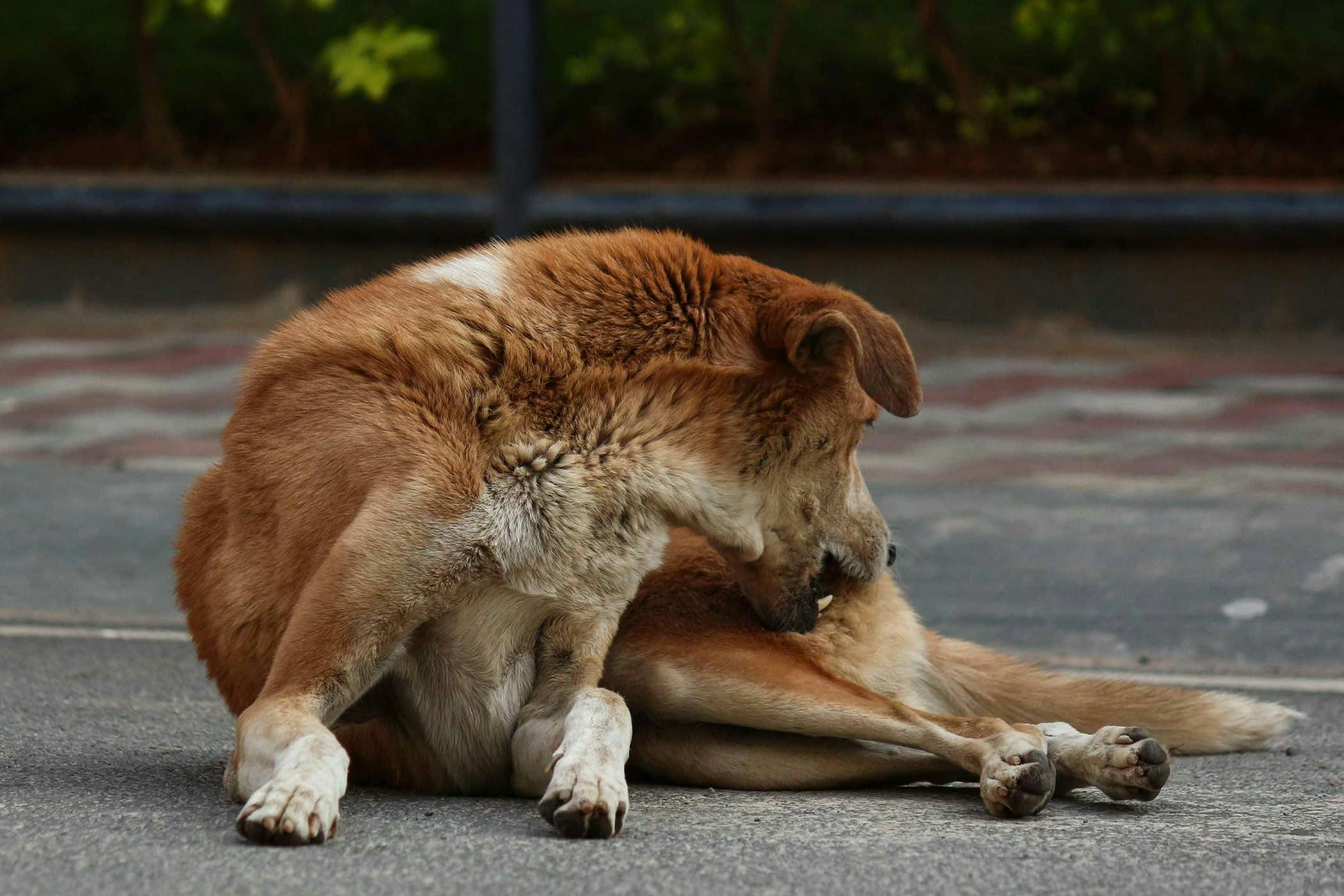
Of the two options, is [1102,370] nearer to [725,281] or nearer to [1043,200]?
[1043,200]

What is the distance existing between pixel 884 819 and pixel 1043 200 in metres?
5.77

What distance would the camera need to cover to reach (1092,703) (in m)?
4.02

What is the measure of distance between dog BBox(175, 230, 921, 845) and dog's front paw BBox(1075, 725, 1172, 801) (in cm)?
69

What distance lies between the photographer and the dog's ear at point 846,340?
3.60 m

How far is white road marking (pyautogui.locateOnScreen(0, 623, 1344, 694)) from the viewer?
5242 millimetres

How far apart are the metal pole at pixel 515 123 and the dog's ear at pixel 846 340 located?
520 centimetres

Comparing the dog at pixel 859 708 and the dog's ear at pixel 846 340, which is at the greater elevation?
the dog's ear at pixel 846 340

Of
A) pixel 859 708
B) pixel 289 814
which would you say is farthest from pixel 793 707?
pixel 289 814

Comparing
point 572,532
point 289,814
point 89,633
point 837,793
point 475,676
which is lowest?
point 89,633

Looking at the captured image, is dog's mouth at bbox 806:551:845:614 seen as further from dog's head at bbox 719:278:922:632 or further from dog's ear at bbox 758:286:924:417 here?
dog's ear at bbox 758:286:924:417

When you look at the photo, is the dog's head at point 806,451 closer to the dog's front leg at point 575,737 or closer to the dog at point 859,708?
the dog at point 859,708

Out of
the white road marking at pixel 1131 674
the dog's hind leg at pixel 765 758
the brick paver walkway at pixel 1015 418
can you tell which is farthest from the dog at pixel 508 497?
the brick paver walkway at pixel 1015 418

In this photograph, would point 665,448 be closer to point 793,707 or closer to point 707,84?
point 793,707

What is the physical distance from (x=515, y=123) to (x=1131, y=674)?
4815mm
